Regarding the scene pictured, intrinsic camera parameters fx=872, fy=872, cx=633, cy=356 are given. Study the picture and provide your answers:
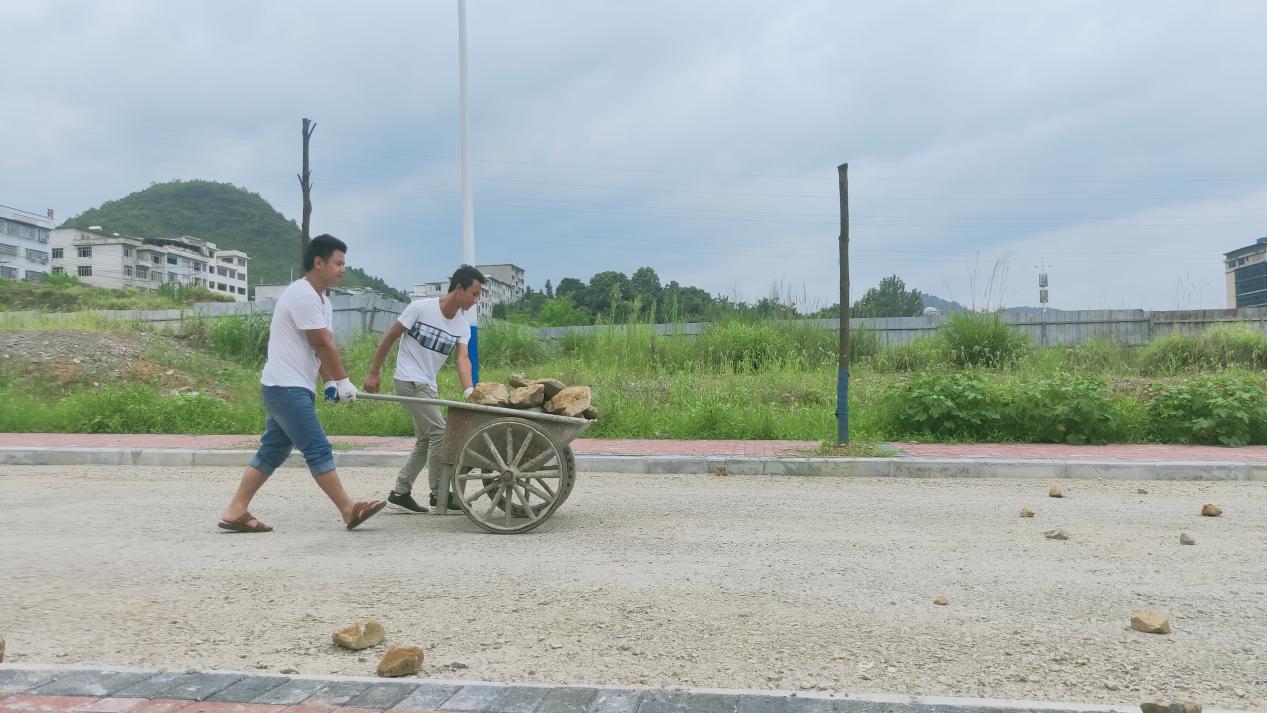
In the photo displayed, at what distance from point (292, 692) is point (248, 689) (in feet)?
0.50

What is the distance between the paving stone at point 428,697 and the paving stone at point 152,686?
0.80 metres

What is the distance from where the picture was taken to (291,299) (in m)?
5.44

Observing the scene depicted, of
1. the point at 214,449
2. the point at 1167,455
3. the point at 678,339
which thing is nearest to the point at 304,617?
the point at 214,449

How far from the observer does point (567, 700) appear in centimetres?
276

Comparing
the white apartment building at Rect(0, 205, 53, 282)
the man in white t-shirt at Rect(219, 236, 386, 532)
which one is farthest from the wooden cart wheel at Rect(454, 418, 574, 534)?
the white apartment building at Rect(0, 205, 53, 282)

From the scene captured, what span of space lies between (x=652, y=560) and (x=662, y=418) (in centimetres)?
693

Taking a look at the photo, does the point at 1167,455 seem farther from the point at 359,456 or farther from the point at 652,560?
the point at 359,456

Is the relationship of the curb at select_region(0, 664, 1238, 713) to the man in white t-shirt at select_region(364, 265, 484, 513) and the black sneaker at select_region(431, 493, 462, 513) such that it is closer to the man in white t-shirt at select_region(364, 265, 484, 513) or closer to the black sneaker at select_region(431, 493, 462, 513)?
the black sneaker at select_region(431, 493, 462, 513)

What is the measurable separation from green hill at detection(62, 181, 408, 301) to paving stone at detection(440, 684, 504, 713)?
128m

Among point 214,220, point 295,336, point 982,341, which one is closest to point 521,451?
point 295,336

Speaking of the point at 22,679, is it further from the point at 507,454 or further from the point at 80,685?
the point at 507,454

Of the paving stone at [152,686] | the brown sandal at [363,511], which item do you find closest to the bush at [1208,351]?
the brown sandal at [363,511]

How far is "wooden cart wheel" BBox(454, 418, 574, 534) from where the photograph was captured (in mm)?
5617

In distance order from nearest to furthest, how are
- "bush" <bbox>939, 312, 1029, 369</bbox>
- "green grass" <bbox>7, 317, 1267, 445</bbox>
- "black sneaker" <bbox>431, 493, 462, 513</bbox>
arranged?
"black sneaker" <bbox>431, 493, 462, 513</bbox>
"green grass" <bbox>7, 317, 1267, 445</bbox>
"bush" <bbox>939, 312, 1029, 369</bbox>
